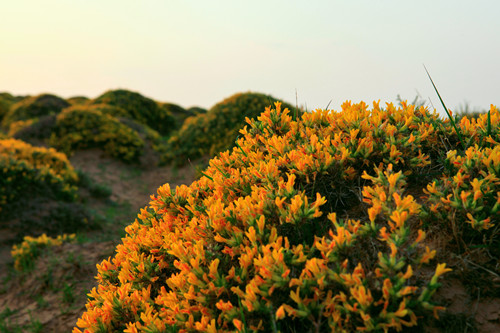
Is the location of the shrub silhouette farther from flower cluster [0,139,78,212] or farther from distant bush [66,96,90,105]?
distant bush [66,96,90,105]

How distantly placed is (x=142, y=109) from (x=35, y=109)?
6767mm

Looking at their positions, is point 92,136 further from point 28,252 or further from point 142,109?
point 28,252

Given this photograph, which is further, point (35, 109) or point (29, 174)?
point (35, 109)

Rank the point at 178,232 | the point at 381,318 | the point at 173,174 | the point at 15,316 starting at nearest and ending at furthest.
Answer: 1. the point at 381,318
2. the point at 178,232
3. the point at 15,316
4. the point at 173,174

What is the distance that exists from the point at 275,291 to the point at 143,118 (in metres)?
24.5

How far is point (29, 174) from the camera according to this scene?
9.24 meters

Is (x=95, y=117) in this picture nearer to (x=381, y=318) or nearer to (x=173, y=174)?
(x=173, y=174)

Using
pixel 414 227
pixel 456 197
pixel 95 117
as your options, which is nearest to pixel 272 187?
pixel 414 227

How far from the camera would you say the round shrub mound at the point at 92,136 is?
→ 1681 cm

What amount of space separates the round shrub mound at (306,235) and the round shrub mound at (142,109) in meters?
22.9

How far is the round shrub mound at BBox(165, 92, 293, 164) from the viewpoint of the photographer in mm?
14023

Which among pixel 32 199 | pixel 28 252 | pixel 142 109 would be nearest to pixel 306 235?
pixel 28 252

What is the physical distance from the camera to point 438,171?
2939 millimetres

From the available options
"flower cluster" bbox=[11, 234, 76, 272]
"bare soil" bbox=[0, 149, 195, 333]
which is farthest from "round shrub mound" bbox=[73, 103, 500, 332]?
"flower cluster" bbox=[11, 234, 76, 272]
